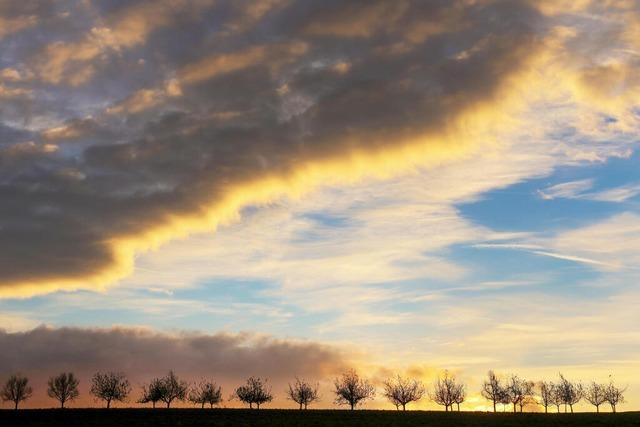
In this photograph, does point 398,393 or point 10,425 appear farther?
point 398,393

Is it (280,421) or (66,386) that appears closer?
(280,421)

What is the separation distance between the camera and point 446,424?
94875 millimetres

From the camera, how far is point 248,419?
97.8m

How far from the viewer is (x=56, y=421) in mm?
92188

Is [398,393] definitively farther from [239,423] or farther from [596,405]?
[239,423]

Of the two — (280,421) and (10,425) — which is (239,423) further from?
(10,425)

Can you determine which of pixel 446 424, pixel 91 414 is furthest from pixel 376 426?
pixel 91 414

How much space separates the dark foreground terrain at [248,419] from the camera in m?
91.9

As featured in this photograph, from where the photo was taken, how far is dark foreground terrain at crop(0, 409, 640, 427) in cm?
9194

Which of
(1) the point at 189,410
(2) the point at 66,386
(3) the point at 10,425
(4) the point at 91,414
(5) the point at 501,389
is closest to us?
(3) the point at 10,425

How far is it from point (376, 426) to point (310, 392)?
82466 mm

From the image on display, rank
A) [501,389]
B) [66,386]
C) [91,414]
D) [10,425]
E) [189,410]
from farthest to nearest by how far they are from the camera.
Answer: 1. [501,389]
2. [66,386]
3. [189,410]
4. [91,414]
5. [10,425]

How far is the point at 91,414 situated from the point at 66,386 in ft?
237

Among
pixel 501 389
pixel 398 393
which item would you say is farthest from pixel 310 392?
pixel 501 389
